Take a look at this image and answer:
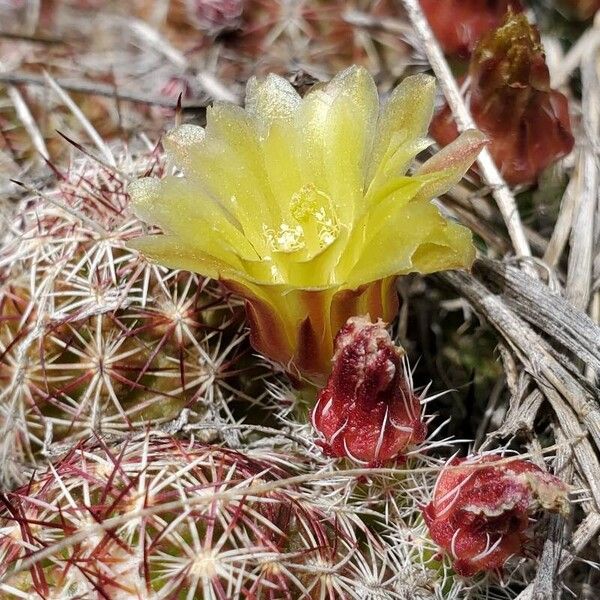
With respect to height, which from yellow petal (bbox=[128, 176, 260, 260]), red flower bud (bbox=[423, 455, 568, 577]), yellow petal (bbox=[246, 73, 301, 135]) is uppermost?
yellow petal (bbox=[246, 73, 301, 135])

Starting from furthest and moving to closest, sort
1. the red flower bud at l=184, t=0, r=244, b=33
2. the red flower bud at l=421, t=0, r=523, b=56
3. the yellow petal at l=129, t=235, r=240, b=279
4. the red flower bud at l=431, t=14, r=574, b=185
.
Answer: the red flower bud at l=184, t=0, r=244, b=33
the red flower bud at l=421, t=0, r=523, b=56
the red flower bud at l=431, t=14, r=574, b=185
the yellow petal at l=129, t=235, r=240, b=279

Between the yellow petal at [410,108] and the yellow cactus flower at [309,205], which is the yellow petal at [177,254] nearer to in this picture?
the yellow cactus flower at [309,205]

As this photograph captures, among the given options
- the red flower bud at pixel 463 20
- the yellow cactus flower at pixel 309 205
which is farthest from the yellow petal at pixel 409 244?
the red flower bud at pixel 463 20

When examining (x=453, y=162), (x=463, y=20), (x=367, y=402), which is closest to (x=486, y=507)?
(x=367, y=402)

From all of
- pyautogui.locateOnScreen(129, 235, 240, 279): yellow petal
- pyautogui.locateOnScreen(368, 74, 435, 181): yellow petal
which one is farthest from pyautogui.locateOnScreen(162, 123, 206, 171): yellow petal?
pyautogui.locateOnScreen(368, 74, 435, 181): yellow petal

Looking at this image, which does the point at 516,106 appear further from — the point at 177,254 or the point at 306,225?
the point at 177,254

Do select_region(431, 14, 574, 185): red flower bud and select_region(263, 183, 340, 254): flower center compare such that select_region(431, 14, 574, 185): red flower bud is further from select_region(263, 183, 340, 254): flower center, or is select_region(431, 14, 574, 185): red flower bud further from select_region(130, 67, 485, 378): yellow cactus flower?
select_region(263, 183, 340, 254): flower center
